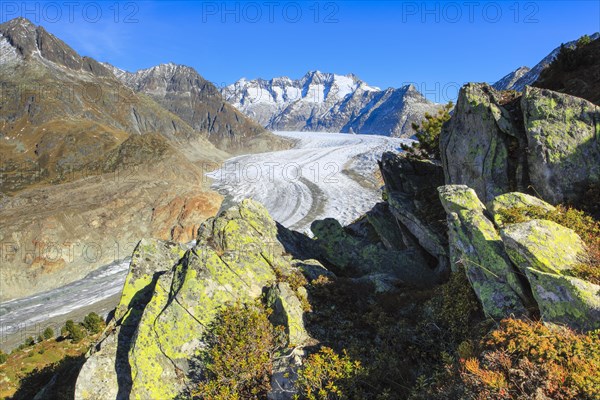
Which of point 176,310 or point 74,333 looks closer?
point 176,310

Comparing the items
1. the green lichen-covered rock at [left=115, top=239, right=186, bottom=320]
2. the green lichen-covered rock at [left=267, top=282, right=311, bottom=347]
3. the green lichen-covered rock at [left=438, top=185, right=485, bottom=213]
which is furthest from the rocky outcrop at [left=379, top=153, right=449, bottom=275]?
the green lichen-covered rock at [left=115, top=239, right=186, bottom=320]

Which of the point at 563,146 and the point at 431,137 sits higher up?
the point at 431,137

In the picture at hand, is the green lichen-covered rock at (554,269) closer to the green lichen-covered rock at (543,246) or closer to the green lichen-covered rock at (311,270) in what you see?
the green lichen-covered rock at (543,246)

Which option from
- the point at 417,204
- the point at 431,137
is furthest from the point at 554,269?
the point at 431,137

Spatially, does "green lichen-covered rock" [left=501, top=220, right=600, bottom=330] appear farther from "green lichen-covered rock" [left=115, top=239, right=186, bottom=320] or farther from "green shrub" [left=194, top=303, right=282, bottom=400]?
"green lichen-covered rock" [left=115, top=239, right=186, bottom=320]

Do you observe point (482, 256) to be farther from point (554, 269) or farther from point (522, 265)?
point (554, 269)

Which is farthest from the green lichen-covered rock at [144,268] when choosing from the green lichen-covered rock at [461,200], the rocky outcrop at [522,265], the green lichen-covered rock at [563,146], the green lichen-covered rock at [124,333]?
the green lichen-covered rock at [563,146]
